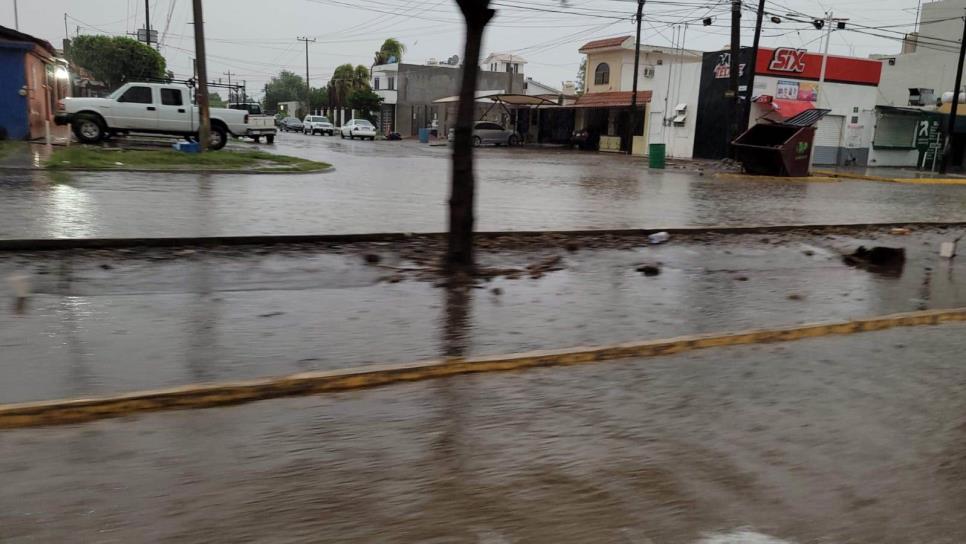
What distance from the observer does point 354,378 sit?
175 inches

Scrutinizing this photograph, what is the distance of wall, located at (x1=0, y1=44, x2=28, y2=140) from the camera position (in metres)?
21.8

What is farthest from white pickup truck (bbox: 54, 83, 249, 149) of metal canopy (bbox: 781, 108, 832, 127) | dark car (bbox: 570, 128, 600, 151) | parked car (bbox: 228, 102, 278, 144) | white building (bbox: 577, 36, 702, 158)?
dark car (bbox: 570, 128, 600, 151)

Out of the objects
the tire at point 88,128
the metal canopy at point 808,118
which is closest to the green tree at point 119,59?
the tire at point 88,128

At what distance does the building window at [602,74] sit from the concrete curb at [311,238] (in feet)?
134

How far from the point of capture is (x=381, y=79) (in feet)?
233

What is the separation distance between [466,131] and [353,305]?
219 centimetres

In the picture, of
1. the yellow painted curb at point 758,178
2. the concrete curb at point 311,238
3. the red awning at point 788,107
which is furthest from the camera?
the red awning at point 788,107

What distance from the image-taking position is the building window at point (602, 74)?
51.1 metres

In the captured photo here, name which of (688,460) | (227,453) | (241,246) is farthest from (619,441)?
(241,246)

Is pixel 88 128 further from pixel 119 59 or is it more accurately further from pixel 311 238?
pixel 119 59

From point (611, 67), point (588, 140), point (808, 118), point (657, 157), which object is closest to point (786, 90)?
point (657, 157)

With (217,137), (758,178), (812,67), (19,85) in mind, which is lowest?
(758,178)

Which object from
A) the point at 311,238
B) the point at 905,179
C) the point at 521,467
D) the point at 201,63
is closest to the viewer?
the point at 521,467

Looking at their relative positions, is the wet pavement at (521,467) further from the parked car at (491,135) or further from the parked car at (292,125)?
the parked car at (292,125)
